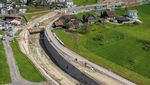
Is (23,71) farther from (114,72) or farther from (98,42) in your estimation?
(98,42)

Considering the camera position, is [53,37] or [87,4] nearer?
[53,37]

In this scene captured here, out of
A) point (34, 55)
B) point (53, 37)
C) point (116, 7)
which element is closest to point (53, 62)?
point (34, 55)

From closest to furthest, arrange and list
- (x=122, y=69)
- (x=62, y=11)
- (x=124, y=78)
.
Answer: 1. (x=124, y=78)
2. (x=122, y=69)
3. (x=62, y=11)

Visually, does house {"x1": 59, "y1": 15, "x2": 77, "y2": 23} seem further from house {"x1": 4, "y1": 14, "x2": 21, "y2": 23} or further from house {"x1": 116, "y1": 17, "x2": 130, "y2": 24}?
house {"x1": 4, "y1": 14, "x2": 21, "y2": 23}

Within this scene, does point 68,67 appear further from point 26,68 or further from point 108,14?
point 108,14

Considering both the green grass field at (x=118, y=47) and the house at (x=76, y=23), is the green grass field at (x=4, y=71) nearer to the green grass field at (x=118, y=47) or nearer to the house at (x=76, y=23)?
the green grass field at (x=118, y=47)

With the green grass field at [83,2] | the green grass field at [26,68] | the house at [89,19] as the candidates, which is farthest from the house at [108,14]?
the green grass field at [26,68]

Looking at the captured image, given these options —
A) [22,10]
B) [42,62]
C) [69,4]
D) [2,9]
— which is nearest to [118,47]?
[42,62]

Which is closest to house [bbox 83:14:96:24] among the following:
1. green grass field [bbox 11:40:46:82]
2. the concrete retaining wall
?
the concrete retaining wall
